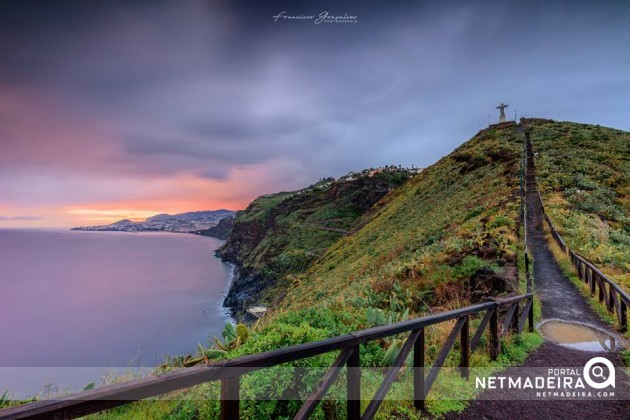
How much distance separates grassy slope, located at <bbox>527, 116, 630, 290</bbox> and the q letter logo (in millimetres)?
6557

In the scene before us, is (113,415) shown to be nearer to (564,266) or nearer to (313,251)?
(564,266)

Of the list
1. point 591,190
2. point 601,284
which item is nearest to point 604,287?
point 601,284

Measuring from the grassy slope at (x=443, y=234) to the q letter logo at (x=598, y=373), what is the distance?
4.35m

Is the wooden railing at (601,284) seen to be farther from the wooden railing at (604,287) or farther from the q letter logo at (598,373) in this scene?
the q letter logo at (598,373)

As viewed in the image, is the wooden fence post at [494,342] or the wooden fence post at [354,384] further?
the wooden fence post at [494,342]

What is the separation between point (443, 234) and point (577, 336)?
13750 mm

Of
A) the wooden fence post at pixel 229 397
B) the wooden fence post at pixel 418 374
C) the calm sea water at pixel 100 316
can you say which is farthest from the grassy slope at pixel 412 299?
the calm sea water at pixel 100 316

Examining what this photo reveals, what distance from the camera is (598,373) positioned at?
21.0 ft

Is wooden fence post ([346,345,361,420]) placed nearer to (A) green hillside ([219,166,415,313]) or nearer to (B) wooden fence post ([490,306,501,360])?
(B) wooden fence post ([490,306,501,360])

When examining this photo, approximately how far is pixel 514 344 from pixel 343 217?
11388 cm

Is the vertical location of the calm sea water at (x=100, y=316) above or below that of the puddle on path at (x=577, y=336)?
below

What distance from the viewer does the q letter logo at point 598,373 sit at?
5.98 metres

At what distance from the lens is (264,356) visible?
107 inches

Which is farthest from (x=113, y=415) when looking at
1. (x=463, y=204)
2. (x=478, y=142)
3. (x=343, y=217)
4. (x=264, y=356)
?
(x=343, y=217)
